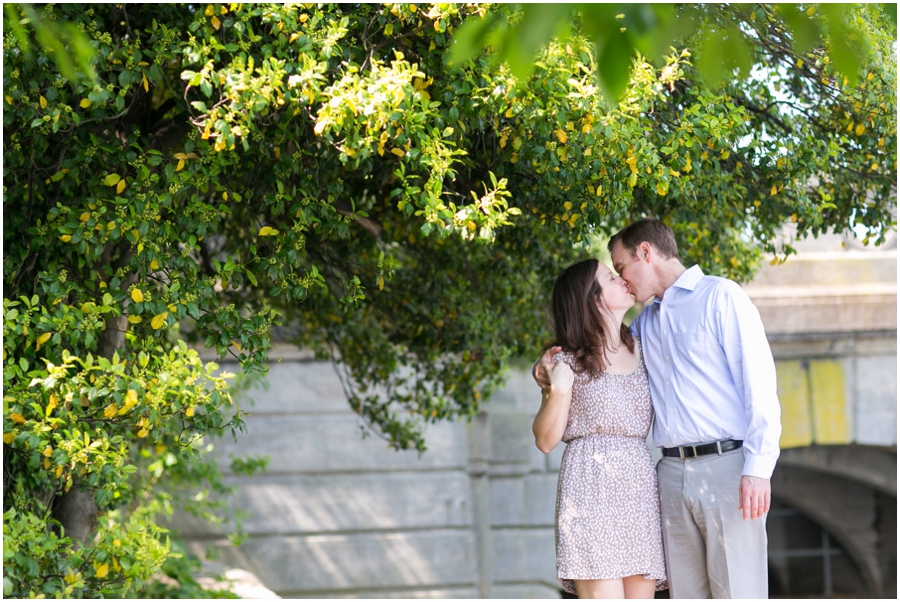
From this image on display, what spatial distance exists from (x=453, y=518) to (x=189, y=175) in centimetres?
562

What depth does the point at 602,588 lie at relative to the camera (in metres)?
3.30

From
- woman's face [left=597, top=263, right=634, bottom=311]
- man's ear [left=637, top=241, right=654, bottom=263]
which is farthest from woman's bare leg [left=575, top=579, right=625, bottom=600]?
man's ear [left=637, top=241, right=654, bottom=263]

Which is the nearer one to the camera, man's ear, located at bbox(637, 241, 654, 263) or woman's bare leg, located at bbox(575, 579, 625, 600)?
woman's bare leg, located at bbox(575, 579, 625, 600)

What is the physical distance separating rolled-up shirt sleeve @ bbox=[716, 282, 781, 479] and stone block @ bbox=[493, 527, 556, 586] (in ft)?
17.7

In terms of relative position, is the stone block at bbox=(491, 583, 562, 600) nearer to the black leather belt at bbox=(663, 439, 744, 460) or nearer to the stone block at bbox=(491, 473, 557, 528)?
the stone block at bbox=(491, 473, 557, 528)

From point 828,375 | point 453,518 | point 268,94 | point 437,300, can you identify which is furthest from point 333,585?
point 268,94

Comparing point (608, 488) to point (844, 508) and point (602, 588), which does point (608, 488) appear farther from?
point (844, 508)

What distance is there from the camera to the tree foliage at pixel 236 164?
2.98 meters

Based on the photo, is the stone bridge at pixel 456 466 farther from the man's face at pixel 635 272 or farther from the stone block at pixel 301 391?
the man's face at pixel 635 272

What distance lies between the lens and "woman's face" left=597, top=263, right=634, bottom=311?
140 inches

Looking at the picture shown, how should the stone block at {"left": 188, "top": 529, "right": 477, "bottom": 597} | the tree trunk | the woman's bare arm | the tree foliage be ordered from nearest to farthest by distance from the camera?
the tree foliage, the woman's bare arm, the tree trunk, the stone block at {"left": 188, "top": 529, "right": 477, "bottom": 597}

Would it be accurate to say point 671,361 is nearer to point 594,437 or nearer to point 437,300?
point 594,437

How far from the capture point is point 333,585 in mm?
7965

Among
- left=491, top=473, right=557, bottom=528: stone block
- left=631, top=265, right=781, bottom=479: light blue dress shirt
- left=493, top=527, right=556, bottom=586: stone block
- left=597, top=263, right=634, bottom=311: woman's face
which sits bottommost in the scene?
left=493, top=527, right=556, bottom=586: stone block
